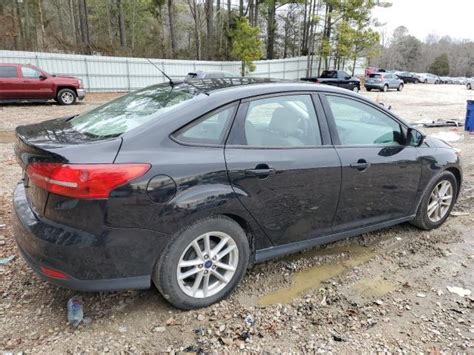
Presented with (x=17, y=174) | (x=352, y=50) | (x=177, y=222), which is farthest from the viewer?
(x=352, y=50)

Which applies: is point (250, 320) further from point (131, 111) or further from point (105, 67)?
point (105, 67)

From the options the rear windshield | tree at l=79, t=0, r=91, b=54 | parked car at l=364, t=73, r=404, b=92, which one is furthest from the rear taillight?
parked car at l=364, t=73, r=404, b=92

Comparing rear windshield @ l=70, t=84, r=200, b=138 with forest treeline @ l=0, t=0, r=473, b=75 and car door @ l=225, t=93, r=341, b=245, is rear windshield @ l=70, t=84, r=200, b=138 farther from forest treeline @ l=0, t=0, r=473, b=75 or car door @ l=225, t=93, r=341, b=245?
forest treeline @ l=0, t=0, r=473, b=75

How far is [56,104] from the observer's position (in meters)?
16.4

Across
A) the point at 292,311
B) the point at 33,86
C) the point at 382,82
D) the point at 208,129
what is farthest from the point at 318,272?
the point at 382,82

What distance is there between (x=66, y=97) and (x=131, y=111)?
14.7 m

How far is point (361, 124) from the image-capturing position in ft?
12.2

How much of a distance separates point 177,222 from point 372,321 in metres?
1.55

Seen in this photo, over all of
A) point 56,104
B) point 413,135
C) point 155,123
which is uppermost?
point 155,123

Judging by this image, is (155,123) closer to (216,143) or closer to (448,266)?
(216,143)

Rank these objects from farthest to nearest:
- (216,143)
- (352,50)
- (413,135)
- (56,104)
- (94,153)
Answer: (352,50)
(56,104)
(413,135)
(216,143)
(94,153)

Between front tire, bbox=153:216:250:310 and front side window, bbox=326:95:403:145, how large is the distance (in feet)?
4.35

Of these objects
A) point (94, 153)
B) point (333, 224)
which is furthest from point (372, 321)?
point (94, 153)

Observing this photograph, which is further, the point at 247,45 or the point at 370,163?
the point at 247,45
